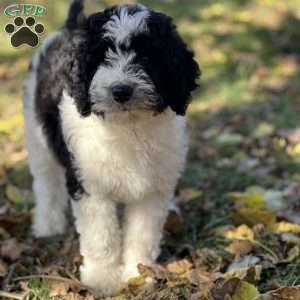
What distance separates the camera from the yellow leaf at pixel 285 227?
14.4 feet

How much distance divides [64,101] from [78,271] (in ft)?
3.55

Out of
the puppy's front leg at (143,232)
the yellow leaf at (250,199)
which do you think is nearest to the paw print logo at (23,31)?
the puppy's front leg at (143,232)

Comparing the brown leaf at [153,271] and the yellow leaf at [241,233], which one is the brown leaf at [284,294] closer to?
the brown leaf at [153,271]

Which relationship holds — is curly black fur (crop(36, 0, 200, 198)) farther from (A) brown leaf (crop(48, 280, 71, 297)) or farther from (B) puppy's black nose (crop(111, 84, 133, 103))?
(A) brown leaf (crop(48, 280, 71, 297))

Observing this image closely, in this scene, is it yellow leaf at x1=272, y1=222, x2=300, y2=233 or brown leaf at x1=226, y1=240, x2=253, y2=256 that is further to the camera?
yellow leaf at x1=272, y1=222, x2=300, y2=233

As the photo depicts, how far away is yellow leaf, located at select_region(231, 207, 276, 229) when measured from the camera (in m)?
4.47

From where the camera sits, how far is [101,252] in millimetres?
4039

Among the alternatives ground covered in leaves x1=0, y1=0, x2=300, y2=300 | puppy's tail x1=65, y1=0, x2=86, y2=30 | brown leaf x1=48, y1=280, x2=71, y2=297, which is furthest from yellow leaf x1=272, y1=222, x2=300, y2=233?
puppy's tail x1=65, y1=0, x2=86, y2=30

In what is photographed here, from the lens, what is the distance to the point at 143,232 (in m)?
4.14

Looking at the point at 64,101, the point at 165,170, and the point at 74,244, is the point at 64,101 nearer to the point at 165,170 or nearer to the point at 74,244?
the point at 165,170

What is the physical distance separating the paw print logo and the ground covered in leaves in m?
1.27

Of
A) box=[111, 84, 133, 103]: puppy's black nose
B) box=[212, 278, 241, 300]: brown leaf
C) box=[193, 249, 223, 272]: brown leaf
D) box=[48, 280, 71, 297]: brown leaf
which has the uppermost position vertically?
box=[111, 84, 133, 103]: puppy's black nose

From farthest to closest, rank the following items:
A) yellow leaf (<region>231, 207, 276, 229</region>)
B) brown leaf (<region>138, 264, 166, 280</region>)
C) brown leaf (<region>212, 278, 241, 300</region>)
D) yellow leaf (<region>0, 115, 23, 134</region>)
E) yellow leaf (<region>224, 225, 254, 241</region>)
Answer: yellow leaf (<region>0, 115, 23, 134</region>), yellow leaf (<region>231, 207, 276, 229</region>), yellow leaf (<region>224, 225, 254, 241</region>), brown leaf (<region>138, 264, 166, 280</region>), brown leaf (<region>212, 278, 241, 300</region>)

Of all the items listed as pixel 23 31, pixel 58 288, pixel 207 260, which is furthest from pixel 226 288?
pixel 23 31
